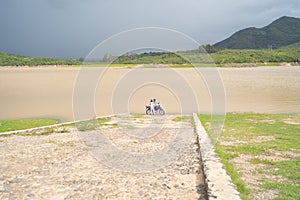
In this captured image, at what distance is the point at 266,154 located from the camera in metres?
8.01

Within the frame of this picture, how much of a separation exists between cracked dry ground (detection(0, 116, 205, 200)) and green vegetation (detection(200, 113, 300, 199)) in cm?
79

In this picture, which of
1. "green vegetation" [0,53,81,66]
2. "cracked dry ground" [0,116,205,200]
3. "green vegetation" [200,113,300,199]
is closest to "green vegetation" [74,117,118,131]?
"cracked dry ground" [0,116,205,200]

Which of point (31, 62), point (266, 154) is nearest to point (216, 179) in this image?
point (266, 154)

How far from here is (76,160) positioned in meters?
8.30

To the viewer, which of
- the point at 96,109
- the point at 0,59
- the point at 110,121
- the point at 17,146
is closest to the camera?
the point at 17,146

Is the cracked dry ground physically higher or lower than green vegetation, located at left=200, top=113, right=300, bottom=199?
lower

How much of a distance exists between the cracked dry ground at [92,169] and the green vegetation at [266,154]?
786 mm

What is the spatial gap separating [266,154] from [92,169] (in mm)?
4275

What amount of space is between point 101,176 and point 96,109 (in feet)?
Result: 55.5

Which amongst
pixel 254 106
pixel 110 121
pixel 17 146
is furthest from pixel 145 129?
pixel 254 106

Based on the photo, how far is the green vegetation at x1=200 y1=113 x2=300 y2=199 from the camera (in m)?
5.52

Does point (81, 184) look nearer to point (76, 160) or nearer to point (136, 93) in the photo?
point (76, 160)

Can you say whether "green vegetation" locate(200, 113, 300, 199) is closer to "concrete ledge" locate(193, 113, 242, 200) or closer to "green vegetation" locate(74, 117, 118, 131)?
"concrete ledge" locate(193, 113, 242, 200)

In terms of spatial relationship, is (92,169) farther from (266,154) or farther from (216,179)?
(266,154)
